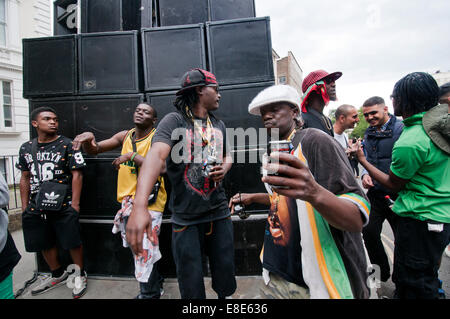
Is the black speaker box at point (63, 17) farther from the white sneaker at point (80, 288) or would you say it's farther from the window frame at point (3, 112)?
the window frame at point (3, 112)

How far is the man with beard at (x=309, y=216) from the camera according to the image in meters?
0.85

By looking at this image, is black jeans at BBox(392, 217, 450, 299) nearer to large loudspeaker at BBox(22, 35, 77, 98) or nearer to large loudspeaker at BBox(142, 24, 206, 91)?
large loudspeaker at BBox(142, 24, 206, 91)

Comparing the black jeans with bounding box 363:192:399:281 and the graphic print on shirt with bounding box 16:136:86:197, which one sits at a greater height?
the graphic print on shirt with bounding box 16:136:86:197

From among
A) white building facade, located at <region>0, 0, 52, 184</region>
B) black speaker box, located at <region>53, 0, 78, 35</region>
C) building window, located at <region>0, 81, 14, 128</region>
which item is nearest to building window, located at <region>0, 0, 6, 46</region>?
white building facade, located at <region>0, 0, 52, 184</region>

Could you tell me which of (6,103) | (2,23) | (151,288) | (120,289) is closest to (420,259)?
(151,288)

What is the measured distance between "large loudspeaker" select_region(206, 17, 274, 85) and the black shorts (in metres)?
2.64

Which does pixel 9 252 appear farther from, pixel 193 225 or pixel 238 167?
pixel 238 167

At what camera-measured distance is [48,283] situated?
9.46ft

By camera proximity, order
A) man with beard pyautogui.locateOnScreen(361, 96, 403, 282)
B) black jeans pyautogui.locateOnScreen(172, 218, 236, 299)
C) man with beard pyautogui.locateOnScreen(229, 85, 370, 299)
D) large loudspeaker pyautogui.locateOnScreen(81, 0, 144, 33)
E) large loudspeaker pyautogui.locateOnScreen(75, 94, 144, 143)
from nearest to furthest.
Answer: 1. man with beard pyautogui.locateOnScreen(229, 85, 370, 299)
2. black jeans pyautogui.locateOnScreen(172, 218, 236, 299)
3. man with beard pyautogui.locateOnScreen(361, 96, 403, 282)
4. large loudspeaker pyautogui.locateOnScreen(75, 94, 144, 143)
5. large loudspeaker pyautogui.locateOnScreen(81, 0, 144, 33)

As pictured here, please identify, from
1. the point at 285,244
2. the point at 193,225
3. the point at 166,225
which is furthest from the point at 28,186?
the point at 285,244

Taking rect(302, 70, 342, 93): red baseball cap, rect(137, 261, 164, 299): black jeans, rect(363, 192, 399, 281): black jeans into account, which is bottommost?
rect(137, 261, 164, 299): black jeans

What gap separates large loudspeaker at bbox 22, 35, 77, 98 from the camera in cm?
305

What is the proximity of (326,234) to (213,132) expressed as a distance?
129 centimetres

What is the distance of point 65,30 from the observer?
13.1 feet
